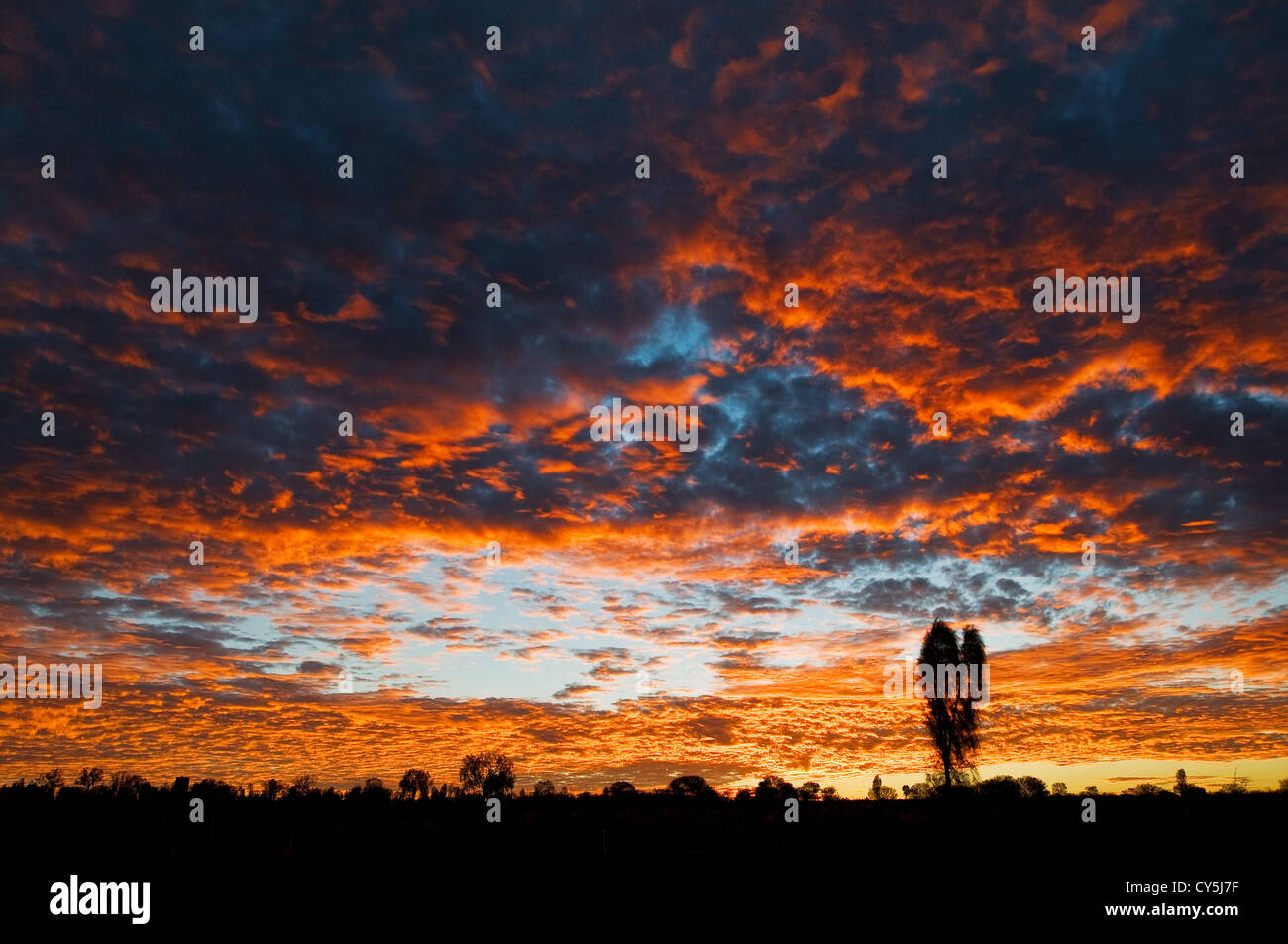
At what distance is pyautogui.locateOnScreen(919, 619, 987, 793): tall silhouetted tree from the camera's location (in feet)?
178

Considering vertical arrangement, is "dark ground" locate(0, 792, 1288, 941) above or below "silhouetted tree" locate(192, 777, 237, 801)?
above

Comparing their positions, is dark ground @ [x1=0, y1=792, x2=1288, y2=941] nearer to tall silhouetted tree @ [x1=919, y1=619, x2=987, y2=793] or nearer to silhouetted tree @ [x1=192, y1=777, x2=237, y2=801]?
tall silhouetted tree @ [x1=919, y1=619, x2=987, y2=793]

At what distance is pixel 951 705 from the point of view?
54500mm

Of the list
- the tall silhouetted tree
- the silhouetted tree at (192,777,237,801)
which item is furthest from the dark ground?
the silhouetted tree at (192,777,237,801)
